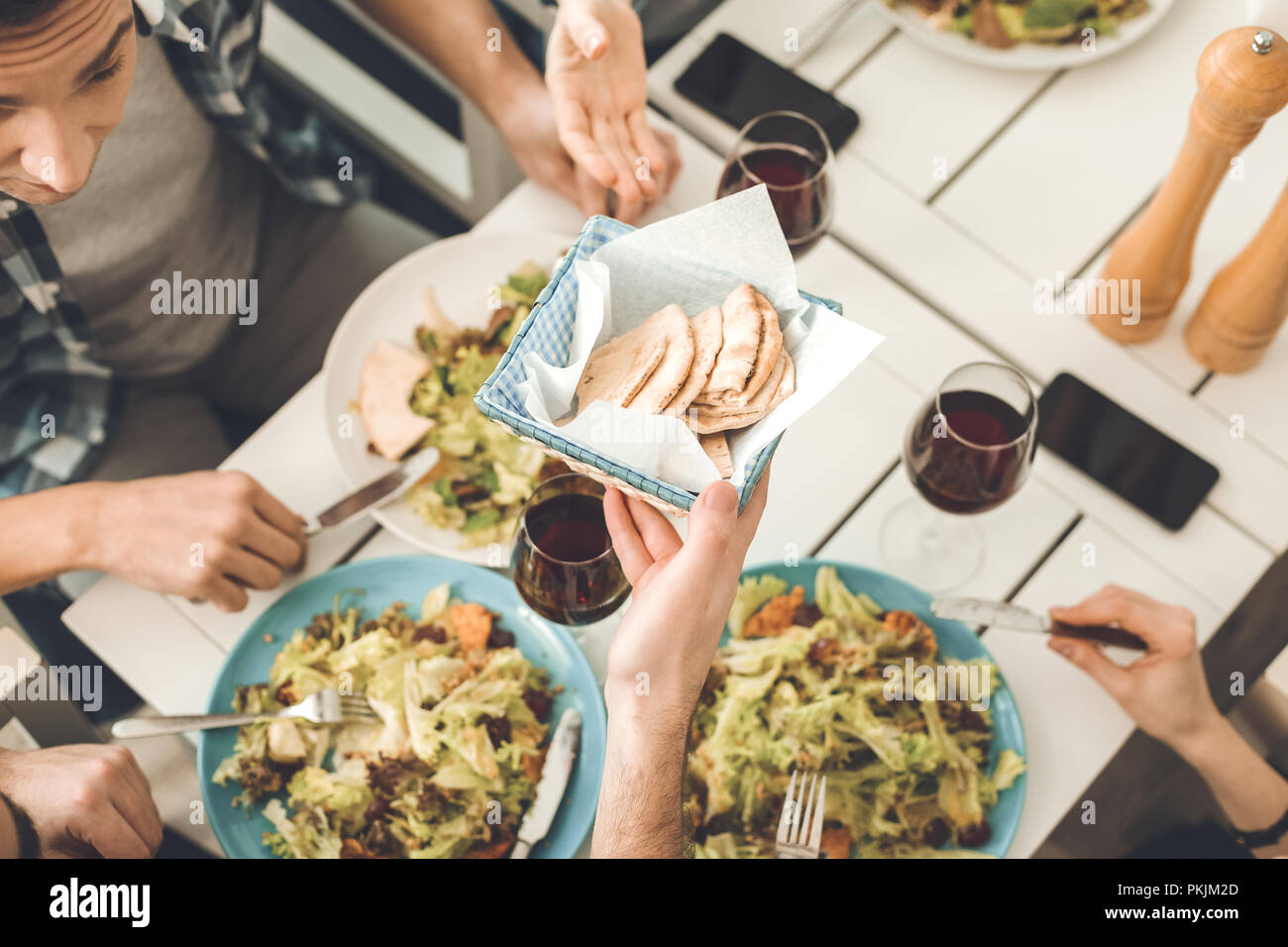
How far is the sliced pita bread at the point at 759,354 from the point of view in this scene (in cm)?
99

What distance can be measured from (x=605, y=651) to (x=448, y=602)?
8.7 inches

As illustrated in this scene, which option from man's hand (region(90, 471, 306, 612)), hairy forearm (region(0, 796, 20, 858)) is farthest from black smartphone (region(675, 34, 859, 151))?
hairy forearm (region(0, 796, 20, 858))

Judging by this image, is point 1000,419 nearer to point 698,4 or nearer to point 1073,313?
point 1073,313

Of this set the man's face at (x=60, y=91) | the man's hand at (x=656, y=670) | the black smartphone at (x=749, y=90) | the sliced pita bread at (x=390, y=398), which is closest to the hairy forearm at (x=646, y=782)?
the man's hand at (x=656, y=670)

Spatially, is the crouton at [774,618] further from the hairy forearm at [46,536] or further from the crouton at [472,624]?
the hairy forearm at [46,536]

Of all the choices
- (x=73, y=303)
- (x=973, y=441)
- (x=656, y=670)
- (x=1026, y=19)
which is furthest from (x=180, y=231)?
(x=1026, y=19)

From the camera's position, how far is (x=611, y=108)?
150 cm

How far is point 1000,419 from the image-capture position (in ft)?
4.17

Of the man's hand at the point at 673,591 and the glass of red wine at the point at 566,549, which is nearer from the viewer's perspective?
the man's hand at the point at 673,591

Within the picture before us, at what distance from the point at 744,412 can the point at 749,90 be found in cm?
85

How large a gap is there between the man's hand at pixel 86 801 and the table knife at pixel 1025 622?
103 cm
